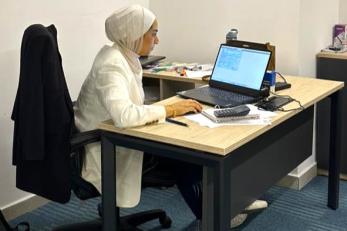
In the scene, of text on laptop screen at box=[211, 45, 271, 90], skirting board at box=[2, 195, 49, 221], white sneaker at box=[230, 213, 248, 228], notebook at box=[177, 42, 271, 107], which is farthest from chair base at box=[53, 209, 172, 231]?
text on laptop screen at box=[211, 45, 271, 90]

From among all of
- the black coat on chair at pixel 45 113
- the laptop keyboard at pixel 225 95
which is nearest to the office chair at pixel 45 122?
the black coat on chair at pixel 45 113

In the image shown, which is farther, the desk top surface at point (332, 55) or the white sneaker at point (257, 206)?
the desk top surface at point (332, 55)

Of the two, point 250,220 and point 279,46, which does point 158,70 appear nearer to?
point 279,46

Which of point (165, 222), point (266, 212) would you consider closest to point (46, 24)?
point (165, 222)

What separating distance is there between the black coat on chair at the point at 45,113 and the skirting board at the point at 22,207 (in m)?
0.80

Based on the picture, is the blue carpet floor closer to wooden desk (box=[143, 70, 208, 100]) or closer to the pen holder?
wooden desk (box=[143, 70, 208, 100])

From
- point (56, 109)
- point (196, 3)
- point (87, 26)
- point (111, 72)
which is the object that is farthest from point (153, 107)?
point (196, 3)

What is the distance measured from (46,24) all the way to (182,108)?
1130 millimetres

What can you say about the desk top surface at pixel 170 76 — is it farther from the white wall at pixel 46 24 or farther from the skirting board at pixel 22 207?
the skirting board at pixel 22 207

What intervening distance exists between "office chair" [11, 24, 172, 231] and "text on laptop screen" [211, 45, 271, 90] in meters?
0.79

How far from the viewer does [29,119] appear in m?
2.14

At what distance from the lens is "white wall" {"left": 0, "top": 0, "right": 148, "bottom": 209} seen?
275 cm

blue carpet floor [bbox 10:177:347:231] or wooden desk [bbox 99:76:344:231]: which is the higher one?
wooden desk [bbox 99:76:344:231]

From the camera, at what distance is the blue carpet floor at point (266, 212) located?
2.77 meters
